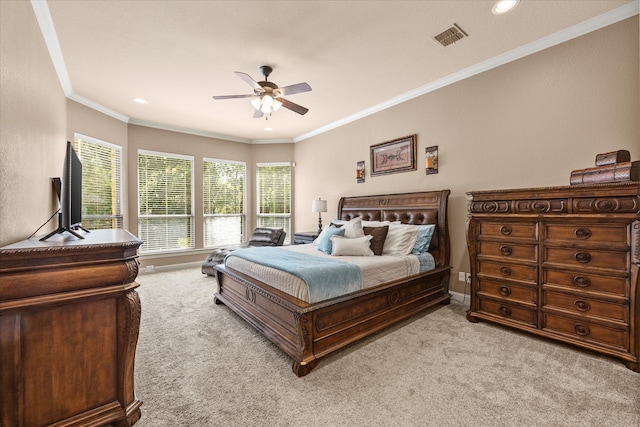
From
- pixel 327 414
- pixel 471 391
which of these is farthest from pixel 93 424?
pixel 471 391

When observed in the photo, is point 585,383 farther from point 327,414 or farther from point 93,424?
point 93,424

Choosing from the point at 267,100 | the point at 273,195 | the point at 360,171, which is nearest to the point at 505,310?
the point at 360,171

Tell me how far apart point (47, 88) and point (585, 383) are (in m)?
5.39

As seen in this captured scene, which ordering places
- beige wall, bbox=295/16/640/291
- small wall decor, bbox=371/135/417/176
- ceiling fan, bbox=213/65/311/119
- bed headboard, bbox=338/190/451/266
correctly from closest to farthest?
beige wall, bbox=295/16/640/291 → ceiling fan, bbox=213/65/311/119 → bed headboard, bbox=338/190/451/266 → small wall decor, bbox=371/135/417/176

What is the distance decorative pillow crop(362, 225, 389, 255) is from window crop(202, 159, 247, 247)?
13.2 feet

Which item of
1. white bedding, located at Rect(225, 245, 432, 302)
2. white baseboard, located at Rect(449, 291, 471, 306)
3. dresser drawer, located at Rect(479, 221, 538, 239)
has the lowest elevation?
white baseboard, located at Rect(449, 291, 471, 306)

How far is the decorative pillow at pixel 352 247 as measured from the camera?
316 cm

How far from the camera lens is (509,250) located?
2.67 metres

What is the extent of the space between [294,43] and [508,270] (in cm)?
324

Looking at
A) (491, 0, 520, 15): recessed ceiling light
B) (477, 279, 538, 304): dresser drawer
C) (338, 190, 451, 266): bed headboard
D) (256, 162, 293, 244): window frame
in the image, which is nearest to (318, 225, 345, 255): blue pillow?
(338, 190, 451, 266): bed headboard

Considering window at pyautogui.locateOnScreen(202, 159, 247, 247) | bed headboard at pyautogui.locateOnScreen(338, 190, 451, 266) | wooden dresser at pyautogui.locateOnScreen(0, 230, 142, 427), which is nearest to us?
wooden dresser at pyautogui.locateOnScreen(0, 230, 142, 427)

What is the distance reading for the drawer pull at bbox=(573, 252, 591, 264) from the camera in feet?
7.32

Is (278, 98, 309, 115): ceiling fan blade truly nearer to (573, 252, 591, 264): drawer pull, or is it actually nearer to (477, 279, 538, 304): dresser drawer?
(477, 279, 538, 304): dresser drawer

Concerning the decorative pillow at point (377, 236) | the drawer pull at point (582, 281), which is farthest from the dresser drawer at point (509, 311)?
the decorative pillow at point (377, 236)
